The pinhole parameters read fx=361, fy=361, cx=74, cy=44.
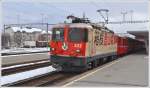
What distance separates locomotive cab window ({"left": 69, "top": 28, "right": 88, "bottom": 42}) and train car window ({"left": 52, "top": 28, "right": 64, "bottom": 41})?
0.49m

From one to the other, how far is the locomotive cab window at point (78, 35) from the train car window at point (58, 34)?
0.49m

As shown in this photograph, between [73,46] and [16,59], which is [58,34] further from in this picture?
[16,59]

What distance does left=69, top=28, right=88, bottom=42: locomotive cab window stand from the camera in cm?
1867

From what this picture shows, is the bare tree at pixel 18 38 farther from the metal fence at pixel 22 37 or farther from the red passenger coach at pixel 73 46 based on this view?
the red passenger coach at pixel 73 46

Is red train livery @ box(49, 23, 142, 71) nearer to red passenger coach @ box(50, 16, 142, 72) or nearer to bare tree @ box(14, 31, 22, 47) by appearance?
red passenger coach @ box(50, 16, 142, 72)

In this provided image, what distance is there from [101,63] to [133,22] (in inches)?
1463

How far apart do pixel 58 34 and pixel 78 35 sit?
1.18 metres

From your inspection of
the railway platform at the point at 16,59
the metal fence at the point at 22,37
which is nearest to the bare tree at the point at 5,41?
the metal fence at the point at 22,37

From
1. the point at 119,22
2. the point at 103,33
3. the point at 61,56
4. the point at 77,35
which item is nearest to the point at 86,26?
the point at 77,35

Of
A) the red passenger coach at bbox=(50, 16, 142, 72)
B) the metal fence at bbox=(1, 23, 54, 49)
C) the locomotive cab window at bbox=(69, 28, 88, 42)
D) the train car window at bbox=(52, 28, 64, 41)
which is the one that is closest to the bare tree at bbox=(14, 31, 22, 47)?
the metal fence at bbox=(1, 23, 54, 49)

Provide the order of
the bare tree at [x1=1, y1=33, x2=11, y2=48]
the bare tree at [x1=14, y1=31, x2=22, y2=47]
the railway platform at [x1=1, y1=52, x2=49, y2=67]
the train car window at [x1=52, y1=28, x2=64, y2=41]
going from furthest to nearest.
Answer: the bare tree at [x1=14, y1=31, x2=22, y2=47] → the bare tree at [x1=1, y1=33, x2=11, y2=48] → the railway platform at [x1=1, y1=52, x2=49, y2=67] → the train car window at [x1=52, y1=28, x2=64, y2=41]

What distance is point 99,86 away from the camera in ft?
42.8

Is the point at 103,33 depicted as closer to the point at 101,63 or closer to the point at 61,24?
the point at 101,63

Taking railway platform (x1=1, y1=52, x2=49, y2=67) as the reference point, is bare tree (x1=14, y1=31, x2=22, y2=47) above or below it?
above
